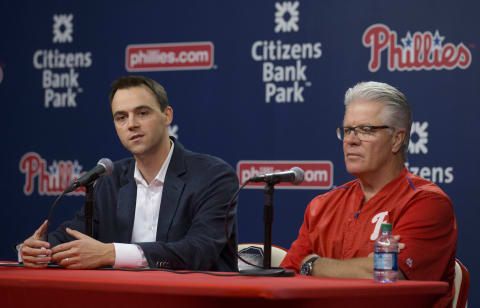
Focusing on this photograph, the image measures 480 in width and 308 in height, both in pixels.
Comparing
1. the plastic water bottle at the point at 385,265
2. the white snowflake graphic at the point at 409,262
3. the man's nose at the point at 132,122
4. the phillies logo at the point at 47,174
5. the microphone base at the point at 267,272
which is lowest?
the white snowflake graphic at the point at 409,262

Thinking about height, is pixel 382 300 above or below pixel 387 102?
below

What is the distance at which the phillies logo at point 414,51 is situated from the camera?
152 inches

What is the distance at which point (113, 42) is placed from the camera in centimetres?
468

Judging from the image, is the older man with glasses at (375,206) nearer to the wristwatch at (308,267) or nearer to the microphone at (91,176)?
the wristwatch at (308,267)

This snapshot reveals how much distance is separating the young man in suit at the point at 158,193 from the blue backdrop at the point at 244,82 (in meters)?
1.31

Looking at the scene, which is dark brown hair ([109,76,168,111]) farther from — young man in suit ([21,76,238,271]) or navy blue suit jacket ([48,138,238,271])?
navy blue suit jacket ([48,138,238,271])

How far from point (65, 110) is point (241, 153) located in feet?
4.29

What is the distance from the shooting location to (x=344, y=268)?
2316 millimetres

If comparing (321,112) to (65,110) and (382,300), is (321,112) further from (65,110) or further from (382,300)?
(382,300)

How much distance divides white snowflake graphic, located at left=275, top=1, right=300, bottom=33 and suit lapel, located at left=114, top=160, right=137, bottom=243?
1711mm

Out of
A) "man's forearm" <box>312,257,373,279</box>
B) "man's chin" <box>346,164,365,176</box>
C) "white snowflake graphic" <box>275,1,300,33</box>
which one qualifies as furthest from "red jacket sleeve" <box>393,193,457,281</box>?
"white snowflake graphic" <box>275,1,300,33</box>

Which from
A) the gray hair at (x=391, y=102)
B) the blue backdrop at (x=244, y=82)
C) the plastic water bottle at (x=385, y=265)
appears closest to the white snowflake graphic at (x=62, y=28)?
the blue backdrop at (x=244, y=82)

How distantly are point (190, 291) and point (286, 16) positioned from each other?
9.48 feet

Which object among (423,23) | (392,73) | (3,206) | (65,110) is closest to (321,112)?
(392,73)
